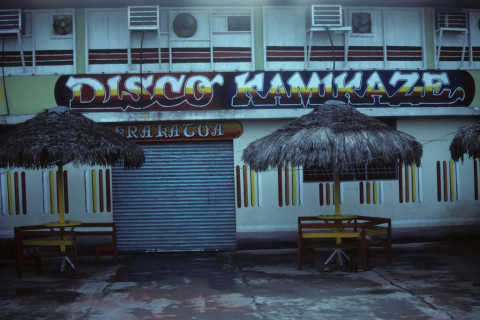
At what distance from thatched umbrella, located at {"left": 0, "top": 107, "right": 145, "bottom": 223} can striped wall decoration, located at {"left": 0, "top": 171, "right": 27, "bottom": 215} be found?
244 cm

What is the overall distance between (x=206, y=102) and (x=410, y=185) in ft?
16.7

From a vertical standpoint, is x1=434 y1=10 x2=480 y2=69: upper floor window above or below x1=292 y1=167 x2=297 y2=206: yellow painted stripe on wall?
above

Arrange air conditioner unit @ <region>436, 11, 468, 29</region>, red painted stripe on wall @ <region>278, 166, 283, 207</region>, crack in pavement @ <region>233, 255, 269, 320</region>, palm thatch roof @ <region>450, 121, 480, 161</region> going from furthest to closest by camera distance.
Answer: air conditioner unit @ <region>436, 11, 468, 29</region> → red painted stripe on wall @ <region>278, 166, 283, 207</region> → palm thatch roof @ <region>450, 121, 480, 161</region> → crack in pavement @ <region>233, 255, 269, 320</region>

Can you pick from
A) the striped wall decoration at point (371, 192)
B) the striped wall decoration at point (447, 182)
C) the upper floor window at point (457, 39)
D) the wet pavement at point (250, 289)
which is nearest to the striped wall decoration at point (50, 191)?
the wet pavement at point (250, 289)

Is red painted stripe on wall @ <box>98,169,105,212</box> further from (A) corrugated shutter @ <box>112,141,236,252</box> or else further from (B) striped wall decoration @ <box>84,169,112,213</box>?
(A) corrugated shutter @ <box>112,141,236,252</box>

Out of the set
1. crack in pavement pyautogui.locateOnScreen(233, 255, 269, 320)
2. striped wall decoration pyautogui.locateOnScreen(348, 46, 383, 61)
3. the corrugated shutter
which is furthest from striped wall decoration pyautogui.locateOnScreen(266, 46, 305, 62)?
crack in pavement pyautogui.locateOnScreen(233, 255, 269, 320)

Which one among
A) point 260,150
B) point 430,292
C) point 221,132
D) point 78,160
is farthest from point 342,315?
point 221,132

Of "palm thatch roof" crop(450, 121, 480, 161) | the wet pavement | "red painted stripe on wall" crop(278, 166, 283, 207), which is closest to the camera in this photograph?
the wet pavement

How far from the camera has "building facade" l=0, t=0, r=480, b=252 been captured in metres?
11.9

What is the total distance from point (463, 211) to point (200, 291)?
7.44 meters

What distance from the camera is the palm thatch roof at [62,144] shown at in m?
8.81

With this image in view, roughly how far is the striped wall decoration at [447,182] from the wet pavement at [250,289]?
1.76 m

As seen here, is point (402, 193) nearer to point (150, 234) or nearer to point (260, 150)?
point (260, 150)

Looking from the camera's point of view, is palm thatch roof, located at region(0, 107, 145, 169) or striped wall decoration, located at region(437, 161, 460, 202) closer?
palm thatch roof, located at region(0, 107, 145, 169)
